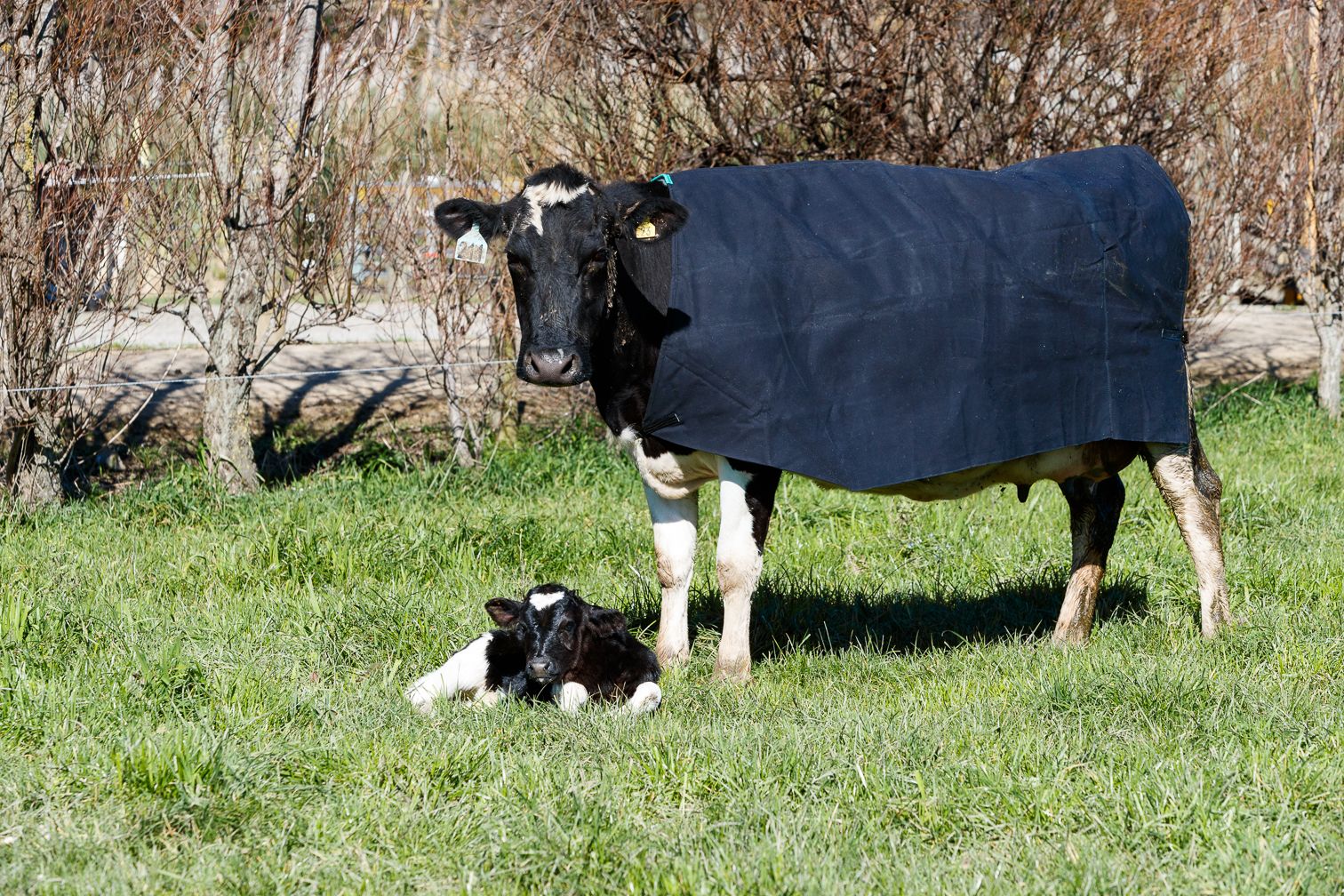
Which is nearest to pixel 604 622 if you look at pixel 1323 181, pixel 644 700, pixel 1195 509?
pixel 644 700

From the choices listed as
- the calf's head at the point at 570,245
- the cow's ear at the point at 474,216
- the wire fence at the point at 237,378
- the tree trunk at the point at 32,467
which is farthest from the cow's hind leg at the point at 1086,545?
the tree trunk at the point at 32,467

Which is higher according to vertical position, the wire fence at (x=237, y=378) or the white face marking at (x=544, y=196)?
the white face marking at (x=544, y=196)

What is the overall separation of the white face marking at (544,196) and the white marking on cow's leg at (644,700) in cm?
178

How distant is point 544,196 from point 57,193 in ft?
14.5

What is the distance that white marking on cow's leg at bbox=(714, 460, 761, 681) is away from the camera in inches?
220

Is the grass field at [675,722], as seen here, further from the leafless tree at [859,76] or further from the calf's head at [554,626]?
the leafless tree at [859,76]

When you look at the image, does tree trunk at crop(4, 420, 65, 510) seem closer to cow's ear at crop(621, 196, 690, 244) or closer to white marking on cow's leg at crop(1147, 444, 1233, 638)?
cow's ear at crop(621, 196, 690, 244)

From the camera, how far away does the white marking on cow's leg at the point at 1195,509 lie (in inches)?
247

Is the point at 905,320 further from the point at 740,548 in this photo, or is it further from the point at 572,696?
the point at 572,696

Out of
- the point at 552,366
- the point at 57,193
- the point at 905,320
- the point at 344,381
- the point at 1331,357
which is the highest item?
the point at 57,193

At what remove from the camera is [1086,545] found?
6.46 metres

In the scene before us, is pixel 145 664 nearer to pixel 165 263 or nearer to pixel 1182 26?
pixel 165 263

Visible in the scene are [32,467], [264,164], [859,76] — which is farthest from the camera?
[859,76]

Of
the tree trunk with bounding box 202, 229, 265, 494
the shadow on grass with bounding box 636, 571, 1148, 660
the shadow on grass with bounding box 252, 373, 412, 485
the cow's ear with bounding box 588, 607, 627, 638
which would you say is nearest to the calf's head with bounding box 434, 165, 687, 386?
the cow's ear with bounding box 588, 607, 627, 638
